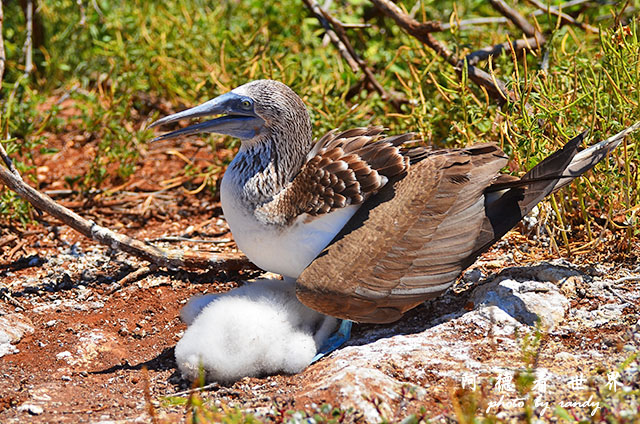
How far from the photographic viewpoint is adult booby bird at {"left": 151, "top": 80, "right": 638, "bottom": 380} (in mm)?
3525

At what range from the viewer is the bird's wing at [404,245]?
3461 millimetres

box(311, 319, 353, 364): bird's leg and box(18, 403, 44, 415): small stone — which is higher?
→ box(18, 403, 44, 415): small stone

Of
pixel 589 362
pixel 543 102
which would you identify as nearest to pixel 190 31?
pixel 543 102

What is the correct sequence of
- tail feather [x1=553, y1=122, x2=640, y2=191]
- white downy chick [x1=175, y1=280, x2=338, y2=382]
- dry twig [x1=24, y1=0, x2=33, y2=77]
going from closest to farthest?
white downy chick [x1=175, y1=280, x2=338, y2=382] → tail feather [x1=553, y1=122, x2=640, y2=191] → dry twig [x1=24, y1=0, x2=33, y2=77]

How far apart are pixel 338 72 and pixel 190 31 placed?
1.28 metres

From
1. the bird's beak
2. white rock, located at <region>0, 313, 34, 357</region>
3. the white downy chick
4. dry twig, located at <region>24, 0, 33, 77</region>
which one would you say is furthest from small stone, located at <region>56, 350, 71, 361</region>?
dry twig, located at <region>24, 0, 33, 77</region>

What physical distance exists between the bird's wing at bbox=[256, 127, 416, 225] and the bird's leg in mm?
589

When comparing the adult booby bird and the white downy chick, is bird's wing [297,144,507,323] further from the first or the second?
the white downy chick

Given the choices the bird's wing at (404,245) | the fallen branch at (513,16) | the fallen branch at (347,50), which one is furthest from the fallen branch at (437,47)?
the bird's wing at (404,245)

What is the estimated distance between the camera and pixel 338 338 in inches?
148

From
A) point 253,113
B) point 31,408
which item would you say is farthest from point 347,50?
point 31,408

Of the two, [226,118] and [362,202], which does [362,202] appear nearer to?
[362,202]

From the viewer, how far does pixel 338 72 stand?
5.81 m

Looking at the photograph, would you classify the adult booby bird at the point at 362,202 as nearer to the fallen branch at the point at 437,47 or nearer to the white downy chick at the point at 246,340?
the white downy chick at the point at 246,340
